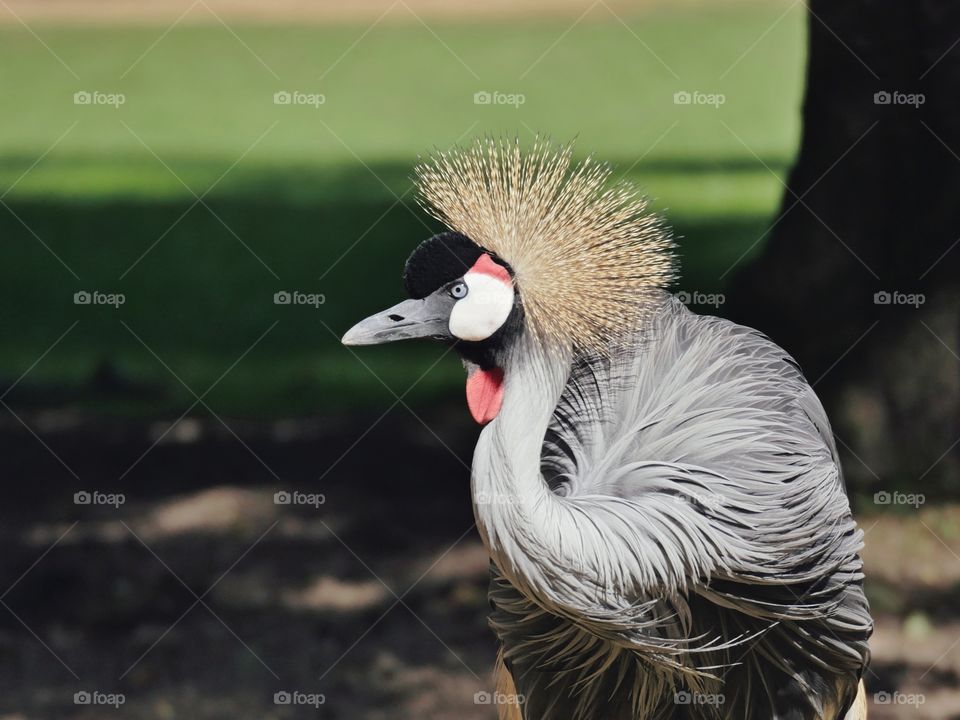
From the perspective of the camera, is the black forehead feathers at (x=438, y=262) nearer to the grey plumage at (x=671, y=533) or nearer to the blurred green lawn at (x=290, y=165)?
the grey plumage at (x=671, y=533)

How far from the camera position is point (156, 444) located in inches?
149

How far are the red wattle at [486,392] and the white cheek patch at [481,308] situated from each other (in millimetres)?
82

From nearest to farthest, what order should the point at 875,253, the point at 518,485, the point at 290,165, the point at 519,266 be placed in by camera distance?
the point at 518,485, the point at 519,266, the point at 875,253, the point at 290,165

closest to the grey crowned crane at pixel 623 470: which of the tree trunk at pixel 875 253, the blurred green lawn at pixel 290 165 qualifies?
the tree trunk at pixel 875 253

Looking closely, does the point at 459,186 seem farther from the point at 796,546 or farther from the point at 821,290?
the point at 821,290

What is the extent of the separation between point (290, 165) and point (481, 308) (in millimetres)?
4384

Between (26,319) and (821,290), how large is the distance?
9.37 feet

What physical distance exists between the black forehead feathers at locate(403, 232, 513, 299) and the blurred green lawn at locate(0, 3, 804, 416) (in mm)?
1933

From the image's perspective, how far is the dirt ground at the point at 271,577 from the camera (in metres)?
2.97

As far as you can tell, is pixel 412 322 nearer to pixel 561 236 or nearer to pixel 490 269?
pixel 490 269

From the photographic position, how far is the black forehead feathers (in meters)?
1.91

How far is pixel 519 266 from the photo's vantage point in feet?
6.43

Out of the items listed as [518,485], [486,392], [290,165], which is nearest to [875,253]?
[486,392]

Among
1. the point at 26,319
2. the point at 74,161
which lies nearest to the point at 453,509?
the point at 26,319
